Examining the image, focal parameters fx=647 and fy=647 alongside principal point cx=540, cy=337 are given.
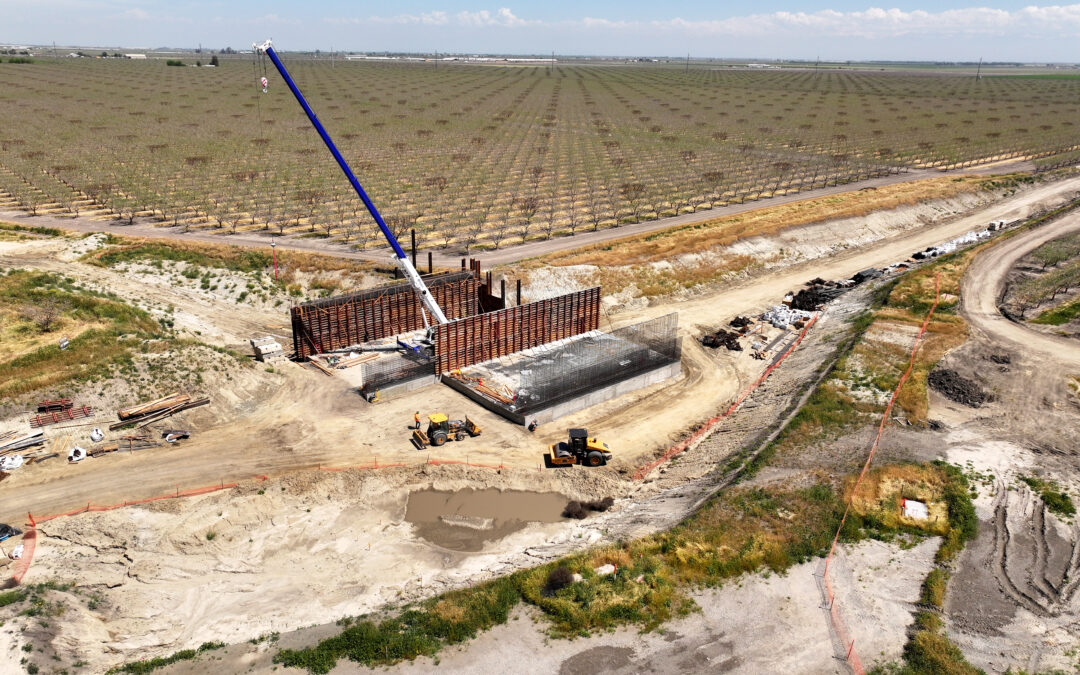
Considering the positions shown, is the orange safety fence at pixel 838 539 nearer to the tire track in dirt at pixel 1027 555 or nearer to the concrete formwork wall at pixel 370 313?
the tire track in dirt at pixel 1027 555

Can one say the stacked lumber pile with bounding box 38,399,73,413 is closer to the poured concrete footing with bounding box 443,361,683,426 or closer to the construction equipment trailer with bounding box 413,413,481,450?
the construction equipment trailer with bounding box 413,413,481,450

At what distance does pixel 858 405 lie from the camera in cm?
3322

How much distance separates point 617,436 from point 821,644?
15.8 meters

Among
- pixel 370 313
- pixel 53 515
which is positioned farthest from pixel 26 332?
pixel 370 313

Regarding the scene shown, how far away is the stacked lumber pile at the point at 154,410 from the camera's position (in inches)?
1255

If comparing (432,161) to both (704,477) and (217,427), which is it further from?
(704,477)

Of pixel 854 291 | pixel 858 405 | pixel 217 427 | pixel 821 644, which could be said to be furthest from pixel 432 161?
pixel 821 644

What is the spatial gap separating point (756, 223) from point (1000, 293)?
→ 2323 cm

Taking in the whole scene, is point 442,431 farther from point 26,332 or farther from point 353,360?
point 26,332

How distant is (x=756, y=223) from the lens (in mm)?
66625

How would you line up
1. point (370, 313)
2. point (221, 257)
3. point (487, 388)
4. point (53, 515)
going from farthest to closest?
point (221, 257) < point (370, 313) < point (487, 388) < point (53, 515)

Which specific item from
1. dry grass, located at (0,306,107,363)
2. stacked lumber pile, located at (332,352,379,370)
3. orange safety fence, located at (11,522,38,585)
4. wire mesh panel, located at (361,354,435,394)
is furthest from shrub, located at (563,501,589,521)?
dry grass, located at (0,306,107,363)

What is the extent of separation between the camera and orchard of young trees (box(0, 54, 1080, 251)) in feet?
238

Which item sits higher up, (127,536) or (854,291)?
(854,291)
